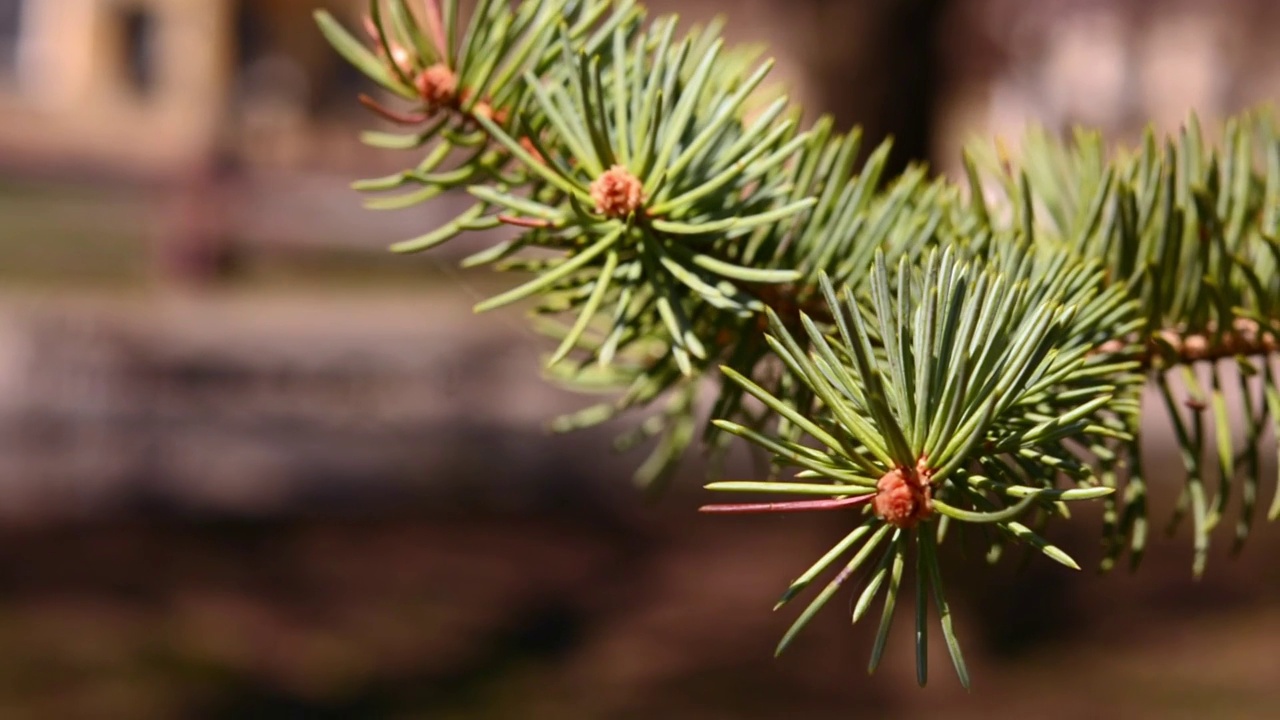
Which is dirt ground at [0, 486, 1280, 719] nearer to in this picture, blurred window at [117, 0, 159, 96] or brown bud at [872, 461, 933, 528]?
brown bud at [872, 461, 933, 528]

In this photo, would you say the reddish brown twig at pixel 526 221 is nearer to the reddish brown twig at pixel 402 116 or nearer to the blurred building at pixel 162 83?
the reddish brown twig at pixel 402 116

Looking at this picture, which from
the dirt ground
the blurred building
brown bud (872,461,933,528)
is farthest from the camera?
the blurred building

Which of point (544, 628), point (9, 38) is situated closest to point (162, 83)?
point (9, 38)

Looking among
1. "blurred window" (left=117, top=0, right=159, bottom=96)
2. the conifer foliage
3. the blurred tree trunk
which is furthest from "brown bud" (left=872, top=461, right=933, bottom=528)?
"blurred window" (left=117, top=0, right=159, bottom=96)

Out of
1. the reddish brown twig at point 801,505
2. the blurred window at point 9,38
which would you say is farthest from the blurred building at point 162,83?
the reddish brown twig at point 801,505

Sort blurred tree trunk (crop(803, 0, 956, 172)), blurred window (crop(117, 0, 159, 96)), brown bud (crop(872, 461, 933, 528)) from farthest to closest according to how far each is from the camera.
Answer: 1. blurred window (crop(117, 0, 159, 96))
2. blurred tree trunk (crop(803, 0, 956, 172))
3. brown bud (crop(872, 461, 933, 528))

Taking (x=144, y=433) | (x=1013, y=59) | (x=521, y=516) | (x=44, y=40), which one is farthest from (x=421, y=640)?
(x=44, y=40)

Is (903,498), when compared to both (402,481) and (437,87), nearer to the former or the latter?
(437,87)
